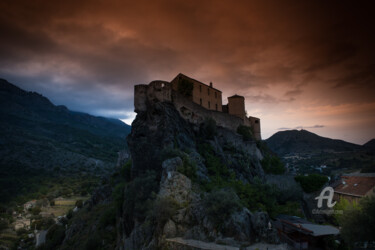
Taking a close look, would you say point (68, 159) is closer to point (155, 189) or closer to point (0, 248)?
point (0, 248)

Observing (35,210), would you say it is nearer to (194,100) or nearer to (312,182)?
(194,100)

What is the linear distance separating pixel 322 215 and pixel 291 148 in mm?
107483

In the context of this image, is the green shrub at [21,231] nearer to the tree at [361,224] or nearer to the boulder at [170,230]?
the boulder at [170,230]

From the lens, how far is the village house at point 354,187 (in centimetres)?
2562

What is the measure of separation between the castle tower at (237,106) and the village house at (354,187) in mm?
20275

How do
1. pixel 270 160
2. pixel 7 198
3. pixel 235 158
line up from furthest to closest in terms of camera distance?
1. pixel 7 198
2. pixel 270 160
3. pixel 235 158

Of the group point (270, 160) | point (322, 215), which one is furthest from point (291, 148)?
point (322, 215)

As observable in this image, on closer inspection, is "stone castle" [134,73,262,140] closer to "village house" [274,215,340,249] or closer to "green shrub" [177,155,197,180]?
"green shrub" [177,155,197,180]

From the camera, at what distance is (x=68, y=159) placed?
104 metres

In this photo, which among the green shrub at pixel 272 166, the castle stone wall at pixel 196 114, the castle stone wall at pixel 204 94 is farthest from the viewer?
the green shrub at pixel 272 166

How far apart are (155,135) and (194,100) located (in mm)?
12056

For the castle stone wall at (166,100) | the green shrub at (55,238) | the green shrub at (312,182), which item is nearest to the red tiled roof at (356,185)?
the green shrub at (312,182)

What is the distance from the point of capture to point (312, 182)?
A: 3006 centimetres

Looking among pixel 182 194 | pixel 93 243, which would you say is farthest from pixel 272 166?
pixel 93 243
